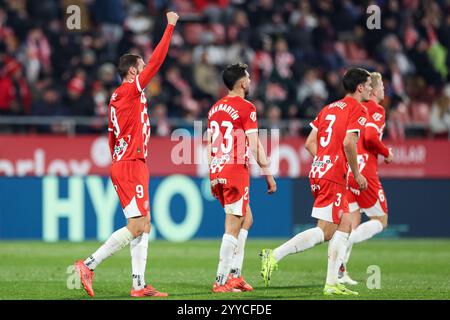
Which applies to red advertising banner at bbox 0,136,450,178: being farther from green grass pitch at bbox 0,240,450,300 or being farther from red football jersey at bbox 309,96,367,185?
red football jersey at bbox 309,96,367,185

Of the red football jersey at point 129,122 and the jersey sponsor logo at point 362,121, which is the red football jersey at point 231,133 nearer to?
the red football jersey at point 129,122

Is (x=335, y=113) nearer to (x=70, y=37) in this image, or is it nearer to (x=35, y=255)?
(x=35, y=255)

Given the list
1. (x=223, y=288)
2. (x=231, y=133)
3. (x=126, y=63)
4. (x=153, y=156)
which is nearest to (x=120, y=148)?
(x=126, y=63)

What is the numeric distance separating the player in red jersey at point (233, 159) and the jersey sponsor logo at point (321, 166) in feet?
1.59

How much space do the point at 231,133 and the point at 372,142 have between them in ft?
8.90

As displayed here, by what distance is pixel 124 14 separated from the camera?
77.6 ft

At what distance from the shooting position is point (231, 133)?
11.6 meters

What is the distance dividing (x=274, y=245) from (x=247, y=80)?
776 cm

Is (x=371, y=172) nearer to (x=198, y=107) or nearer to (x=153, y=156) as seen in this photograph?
(x=153, y=156)

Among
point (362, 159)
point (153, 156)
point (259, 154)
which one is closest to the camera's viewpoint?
point (259, 154)

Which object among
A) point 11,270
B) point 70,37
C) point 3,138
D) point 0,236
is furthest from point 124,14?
point 11,270

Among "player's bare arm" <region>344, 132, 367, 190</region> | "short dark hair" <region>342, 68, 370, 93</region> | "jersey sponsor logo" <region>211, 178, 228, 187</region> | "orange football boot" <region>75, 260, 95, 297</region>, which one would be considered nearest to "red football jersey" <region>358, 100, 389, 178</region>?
"short dark hair" <region>342, 68, 370, 93</region>

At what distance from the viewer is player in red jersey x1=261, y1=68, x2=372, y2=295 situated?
11438mm

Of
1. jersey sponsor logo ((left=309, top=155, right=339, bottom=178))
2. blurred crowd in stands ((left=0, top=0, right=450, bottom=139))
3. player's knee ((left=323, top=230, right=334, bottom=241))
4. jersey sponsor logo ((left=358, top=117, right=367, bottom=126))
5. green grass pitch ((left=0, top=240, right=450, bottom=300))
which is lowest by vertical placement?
green grass pitch ((left=0, top=240, right=450, bottom=300))
